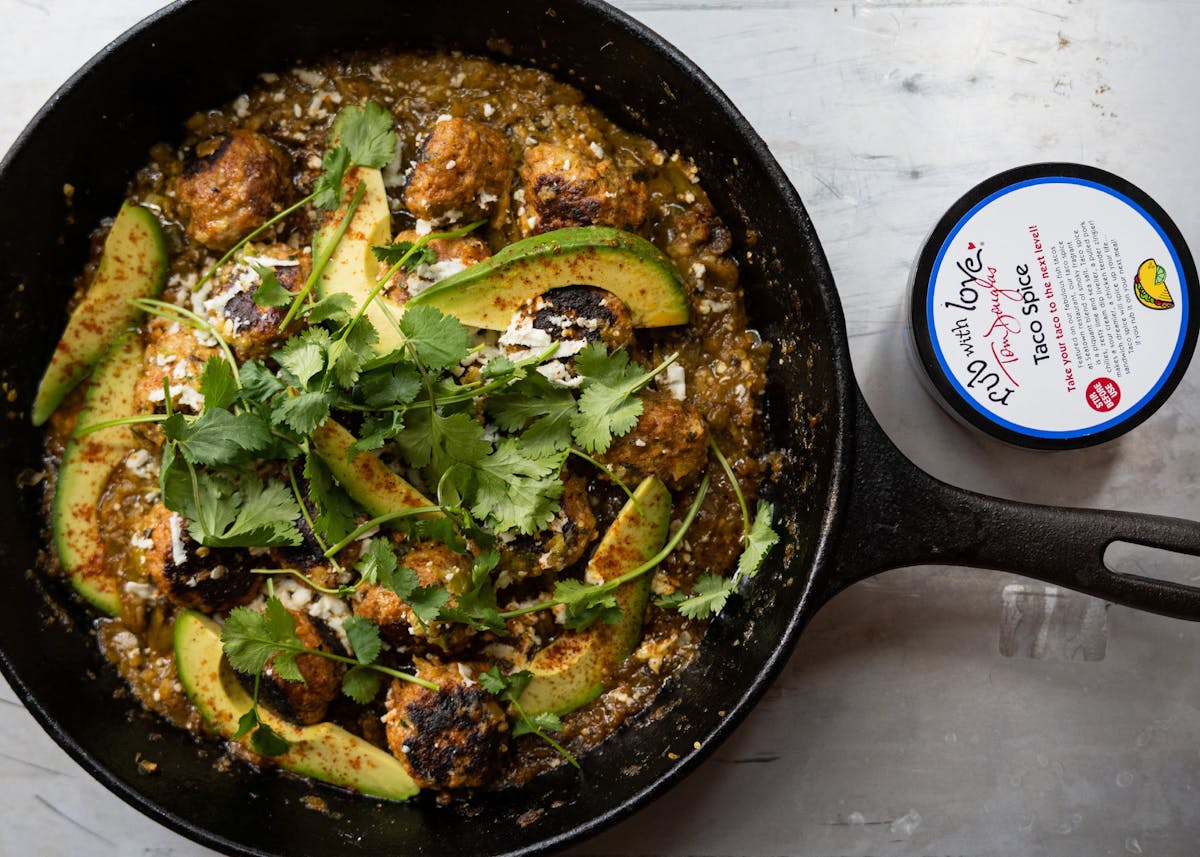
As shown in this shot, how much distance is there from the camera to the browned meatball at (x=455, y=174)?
2309mm

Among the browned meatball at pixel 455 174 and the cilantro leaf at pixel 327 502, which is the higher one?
the browned meatball at pixel 455 174

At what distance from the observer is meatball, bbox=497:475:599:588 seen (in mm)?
2301

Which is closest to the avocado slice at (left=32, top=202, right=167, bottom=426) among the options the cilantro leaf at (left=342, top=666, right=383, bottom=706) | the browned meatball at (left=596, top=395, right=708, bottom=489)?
the cilantro leaf at (left=342, top=666, right=383, bottom=706)

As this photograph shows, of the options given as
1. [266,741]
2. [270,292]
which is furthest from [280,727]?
[270,292]

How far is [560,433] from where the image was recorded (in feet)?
7.43

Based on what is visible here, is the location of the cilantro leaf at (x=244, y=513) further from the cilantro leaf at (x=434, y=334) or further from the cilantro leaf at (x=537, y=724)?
the cilantro leaf at (x=537, y=724)

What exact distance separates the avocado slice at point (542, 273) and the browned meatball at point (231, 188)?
0.50 metres

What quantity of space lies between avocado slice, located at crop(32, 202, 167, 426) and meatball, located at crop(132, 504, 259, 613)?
444mm

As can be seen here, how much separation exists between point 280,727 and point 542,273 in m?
1.33

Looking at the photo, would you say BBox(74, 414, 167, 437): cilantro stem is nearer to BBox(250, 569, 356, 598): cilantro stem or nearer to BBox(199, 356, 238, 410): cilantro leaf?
BBox(199, 356, 238, 410): cilantro leaf

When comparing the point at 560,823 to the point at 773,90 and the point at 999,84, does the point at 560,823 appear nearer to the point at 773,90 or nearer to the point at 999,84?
the point at 773,90

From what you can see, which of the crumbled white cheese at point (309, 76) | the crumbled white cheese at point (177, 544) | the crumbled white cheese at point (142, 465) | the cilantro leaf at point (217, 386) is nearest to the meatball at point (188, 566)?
the crumbled white cheese at point (177, 544)

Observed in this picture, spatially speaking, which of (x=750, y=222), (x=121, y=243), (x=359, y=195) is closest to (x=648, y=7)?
(x=750, y=222)

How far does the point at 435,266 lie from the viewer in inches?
90.9
